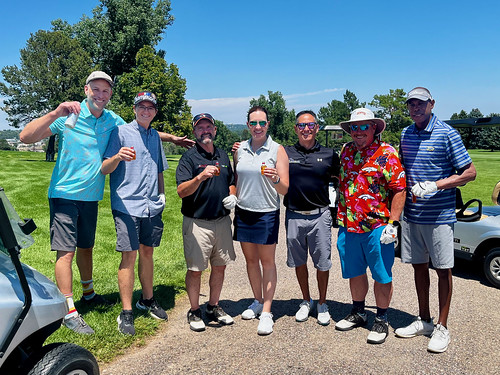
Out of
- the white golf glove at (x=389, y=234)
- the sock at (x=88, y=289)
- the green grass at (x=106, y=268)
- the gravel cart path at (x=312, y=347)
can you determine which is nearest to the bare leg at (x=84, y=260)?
Result: the sock at (x=88, y=289)

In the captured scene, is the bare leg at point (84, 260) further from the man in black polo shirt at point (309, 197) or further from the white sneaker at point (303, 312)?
the white sneaker at point (303, 312)

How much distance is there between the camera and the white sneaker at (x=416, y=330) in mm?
3988

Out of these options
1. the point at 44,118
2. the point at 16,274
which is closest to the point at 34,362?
the point at 16,274

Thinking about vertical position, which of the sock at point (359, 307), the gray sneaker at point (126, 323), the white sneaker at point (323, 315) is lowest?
the white sneaker at point (323, 315)

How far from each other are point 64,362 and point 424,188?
10.1ft

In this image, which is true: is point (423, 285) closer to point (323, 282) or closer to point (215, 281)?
point (323, 282)

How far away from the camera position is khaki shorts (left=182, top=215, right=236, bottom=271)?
4074 millimetres

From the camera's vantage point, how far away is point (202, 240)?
4.08 meters

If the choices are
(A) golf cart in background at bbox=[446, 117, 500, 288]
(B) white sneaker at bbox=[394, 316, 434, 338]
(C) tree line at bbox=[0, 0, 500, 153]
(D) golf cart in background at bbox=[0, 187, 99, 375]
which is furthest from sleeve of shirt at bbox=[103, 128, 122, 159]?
(C) tree line at bbox=[0, 0, 500, 153]

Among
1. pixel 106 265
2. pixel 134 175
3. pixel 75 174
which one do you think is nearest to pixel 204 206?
pixel 134 175

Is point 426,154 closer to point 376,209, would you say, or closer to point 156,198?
point 376,209

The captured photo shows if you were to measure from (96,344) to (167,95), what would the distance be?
113 feet

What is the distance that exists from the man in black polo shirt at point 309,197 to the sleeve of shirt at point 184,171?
103 centimetres

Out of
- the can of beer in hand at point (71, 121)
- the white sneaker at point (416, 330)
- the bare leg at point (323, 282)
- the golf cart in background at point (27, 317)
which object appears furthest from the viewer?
the bare leg at point (323, 282)
